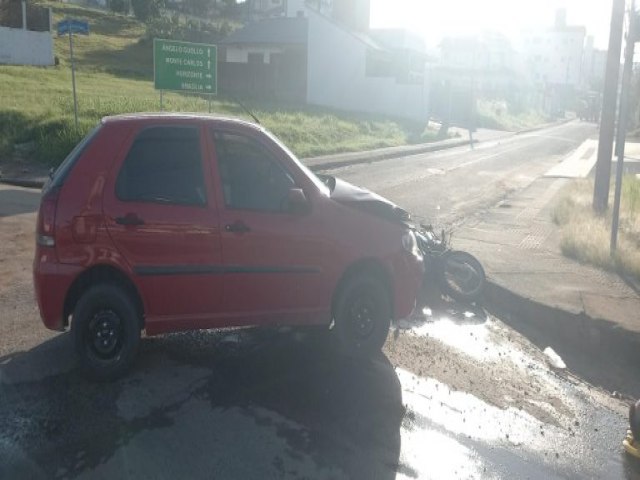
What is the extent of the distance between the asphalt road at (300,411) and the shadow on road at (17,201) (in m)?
4.96

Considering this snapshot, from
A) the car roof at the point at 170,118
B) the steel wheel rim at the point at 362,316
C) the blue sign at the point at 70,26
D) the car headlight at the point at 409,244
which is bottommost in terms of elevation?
the steel wheel rim at the point at 362,316

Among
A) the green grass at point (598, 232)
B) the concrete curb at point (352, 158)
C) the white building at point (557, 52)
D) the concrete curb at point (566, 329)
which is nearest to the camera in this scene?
the concrete curb at point (566, 329)

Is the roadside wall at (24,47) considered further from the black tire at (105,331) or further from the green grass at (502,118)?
the black tire at (105,331)

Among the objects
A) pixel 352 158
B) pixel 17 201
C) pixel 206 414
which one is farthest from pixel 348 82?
pixel 206 414

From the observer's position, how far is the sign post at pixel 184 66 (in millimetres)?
17062

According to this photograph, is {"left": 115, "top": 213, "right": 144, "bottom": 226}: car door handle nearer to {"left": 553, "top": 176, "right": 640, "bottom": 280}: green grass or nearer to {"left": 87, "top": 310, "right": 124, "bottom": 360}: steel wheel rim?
{"left": 87, "top": 310, "right": 124, "bottom": 360}: steel wheel rim

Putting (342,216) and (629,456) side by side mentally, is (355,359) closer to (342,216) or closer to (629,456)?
(342,216)

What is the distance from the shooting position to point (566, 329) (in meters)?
7.29

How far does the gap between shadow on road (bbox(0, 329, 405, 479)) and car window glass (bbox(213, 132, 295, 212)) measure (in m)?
1.24

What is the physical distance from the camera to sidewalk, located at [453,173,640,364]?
7.05 metres

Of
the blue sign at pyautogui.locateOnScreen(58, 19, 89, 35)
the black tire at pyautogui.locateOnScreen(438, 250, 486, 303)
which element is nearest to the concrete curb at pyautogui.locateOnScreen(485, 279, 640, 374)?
the black tire at pyautogui.locateOnScreen(438, 250, 486, 303)

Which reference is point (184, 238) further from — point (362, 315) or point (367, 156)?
point (367, 156)

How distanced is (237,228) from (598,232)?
723 centimetres

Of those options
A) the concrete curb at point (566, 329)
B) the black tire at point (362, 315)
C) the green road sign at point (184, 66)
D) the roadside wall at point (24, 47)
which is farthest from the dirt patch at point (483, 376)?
the roadside wall at point (24, 47)
